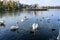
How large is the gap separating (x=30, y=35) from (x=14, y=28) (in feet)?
25.4

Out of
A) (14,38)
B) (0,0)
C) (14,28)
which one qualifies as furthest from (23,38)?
(0,0)

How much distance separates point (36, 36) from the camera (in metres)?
36.6

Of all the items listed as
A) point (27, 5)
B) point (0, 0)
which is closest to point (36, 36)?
point (0, 0)

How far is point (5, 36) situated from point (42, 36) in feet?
27.2

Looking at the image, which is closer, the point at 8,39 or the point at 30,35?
the point at 8,39

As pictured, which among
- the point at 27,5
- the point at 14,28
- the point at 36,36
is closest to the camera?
the point at 36,36

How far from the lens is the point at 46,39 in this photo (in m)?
34.2

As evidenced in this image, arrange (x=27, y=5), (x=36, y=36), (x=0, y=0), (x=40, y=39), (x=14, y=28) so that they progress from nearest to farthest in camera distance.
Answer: (x=40, y=39), (x=36, y=36), (x=14, y=28), (x=0, y=0), (x=27, y=5)

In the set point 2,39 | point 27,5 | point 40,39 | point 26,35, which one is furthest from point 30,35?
point 27,5

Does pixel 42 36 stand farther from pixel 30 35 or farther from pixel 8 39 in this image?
pixel 8 39

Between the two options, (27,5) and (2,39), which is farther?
(27,5)

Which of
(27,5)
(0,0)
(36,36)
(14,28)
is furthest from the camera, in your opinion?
(27,5)

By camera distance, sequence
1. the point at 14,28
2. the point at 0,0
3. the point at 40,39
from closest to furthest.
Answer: the point at 40,39
the point at 14,28
the point at 0,0

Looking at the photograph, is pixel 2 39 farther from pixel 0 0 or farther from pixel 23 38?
pixel 0 0
